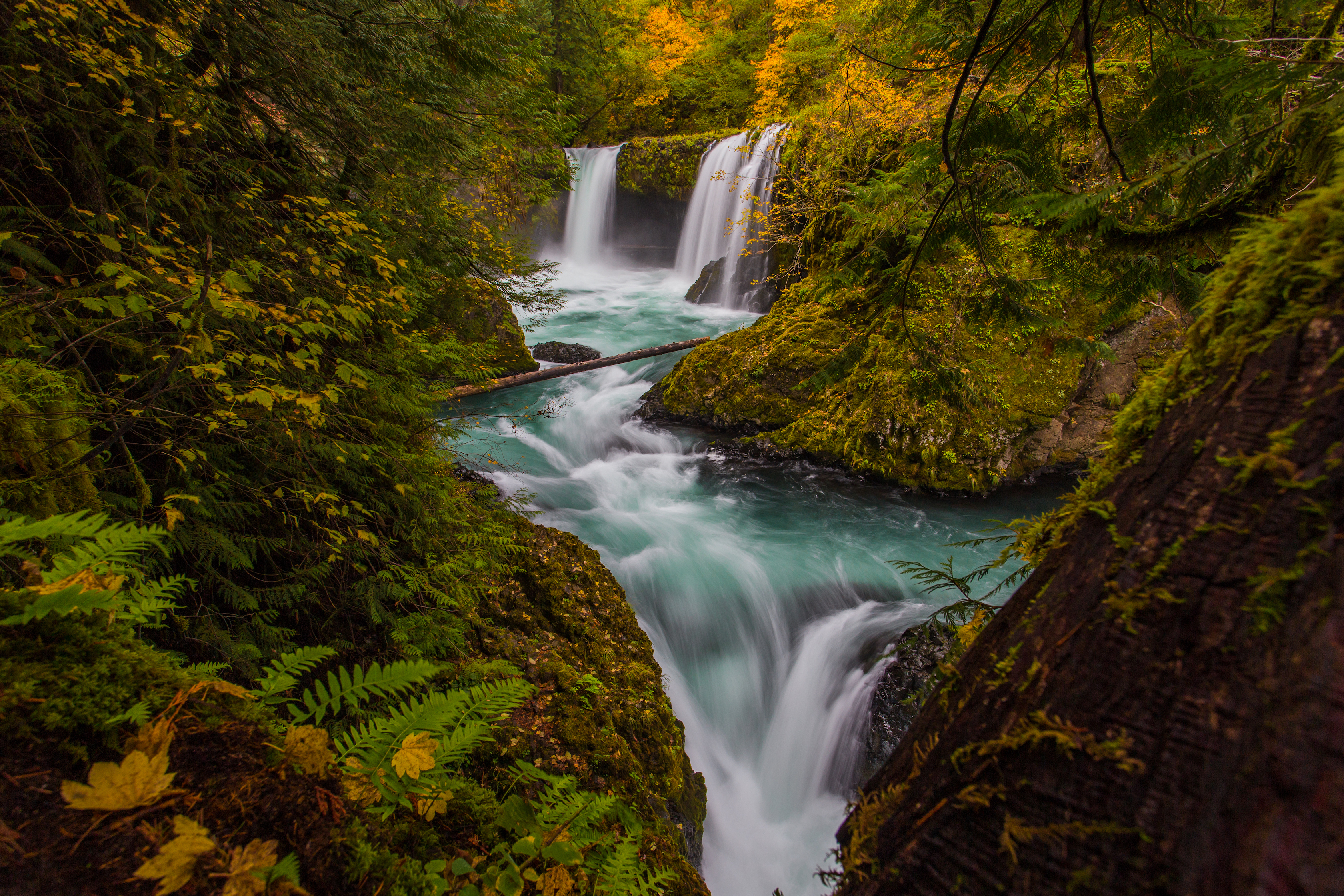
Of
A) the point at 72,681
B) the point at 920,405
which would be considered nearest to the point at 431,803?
the point at 72,681

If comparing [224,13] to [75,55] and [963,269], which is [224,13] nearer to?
[75,55]

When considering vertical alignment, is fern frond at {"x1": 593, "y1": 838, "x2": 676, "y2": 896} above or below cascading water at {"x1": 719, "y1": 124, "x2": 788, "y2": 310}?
below

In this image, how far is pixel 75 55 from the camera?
7.58 ft

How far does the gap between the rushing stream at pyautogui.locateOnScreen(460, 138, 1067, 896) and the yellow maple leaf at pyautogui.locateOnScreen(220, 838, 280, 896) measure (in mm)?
2883

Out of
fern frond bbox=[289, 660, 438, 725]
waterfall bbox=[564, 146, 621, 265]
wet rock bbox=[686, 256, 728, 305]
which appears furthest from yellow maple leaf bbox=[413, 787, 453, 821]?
waterfall bbox=[564, 146, 621, 265]

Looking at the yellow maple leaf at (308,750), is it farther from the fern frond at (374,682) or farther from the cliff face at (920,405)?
the cliff face at (920,405)

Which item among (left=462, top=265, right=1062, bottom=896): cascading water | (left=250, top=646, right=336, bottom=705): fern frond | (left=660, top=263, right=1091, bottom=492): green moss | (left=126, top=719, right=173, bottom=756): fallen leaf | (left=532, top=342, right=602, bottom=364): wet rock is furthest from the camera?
(left=532, top=342, right=602, bottom=364): wet rock

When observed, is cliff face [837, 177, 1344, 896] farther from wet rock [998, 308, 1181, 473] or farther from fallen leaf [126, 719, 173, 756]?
wet rock [998, 308, 1181, 473]

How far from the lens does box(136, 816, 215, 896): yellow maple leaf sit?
28.8 inches

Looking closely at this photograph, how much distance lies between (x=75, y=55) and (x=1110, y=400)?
10440 mm

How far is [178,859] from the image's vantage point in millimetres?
747

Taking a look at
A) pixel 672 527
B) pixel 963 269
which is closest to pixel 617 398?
pixel 672 527

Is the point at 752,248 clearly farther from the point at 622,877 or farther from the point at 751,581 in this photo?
the point at 622,877

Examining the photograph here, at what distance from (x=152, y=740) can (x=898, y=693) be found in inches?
196
